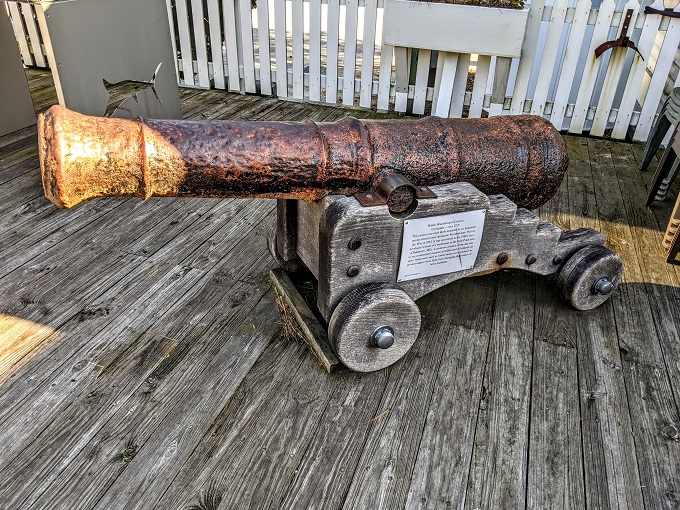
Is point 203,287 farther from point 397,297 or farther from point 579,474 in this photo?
point 579,474

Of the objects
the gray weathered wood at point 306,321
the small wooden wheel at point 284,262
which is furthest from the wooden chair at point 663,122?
the gray weathered wood at point 306,321

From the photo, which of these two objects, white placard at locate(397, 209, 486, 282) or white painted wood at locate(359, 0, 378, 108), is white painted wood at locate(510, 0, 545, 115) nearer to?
white painted wood at locate(359, 0, 378, 108)

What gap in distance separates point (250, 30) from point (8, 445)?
4.79 meters

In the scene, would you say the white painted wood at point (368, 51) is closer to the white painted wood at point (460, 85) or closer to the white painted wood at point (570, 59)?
the white painted wood at point (460, 85)

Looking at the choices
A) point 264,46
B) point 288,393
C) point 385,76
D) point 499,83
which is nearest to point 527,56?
point 499,83

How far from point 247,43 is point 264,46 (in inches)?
7.6

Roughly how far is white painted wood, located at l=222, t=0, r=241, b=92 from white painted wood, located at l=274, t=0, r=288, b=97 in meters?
0.44

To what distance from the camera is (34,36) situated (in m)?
6.80

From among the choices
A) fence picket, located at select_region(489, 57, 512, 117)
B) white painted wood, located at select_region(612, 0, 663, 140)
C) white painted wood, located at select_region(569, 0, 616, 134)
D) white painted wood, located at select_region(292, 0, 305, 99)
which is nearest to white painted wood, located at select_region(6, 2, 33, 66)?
white painted wood, located at select_region(292, 0, 305, 99)

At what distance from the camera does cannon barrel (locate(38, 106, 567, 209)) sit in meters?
1.84

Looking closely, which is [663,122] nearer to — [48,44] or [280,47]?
[280,47]

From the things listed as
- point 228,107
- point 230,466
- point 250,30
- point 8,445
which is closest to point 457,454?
point 230,466

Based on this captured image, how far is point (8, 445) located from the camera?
6.36 feet

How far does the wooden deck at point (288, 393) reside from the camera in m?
1.84
